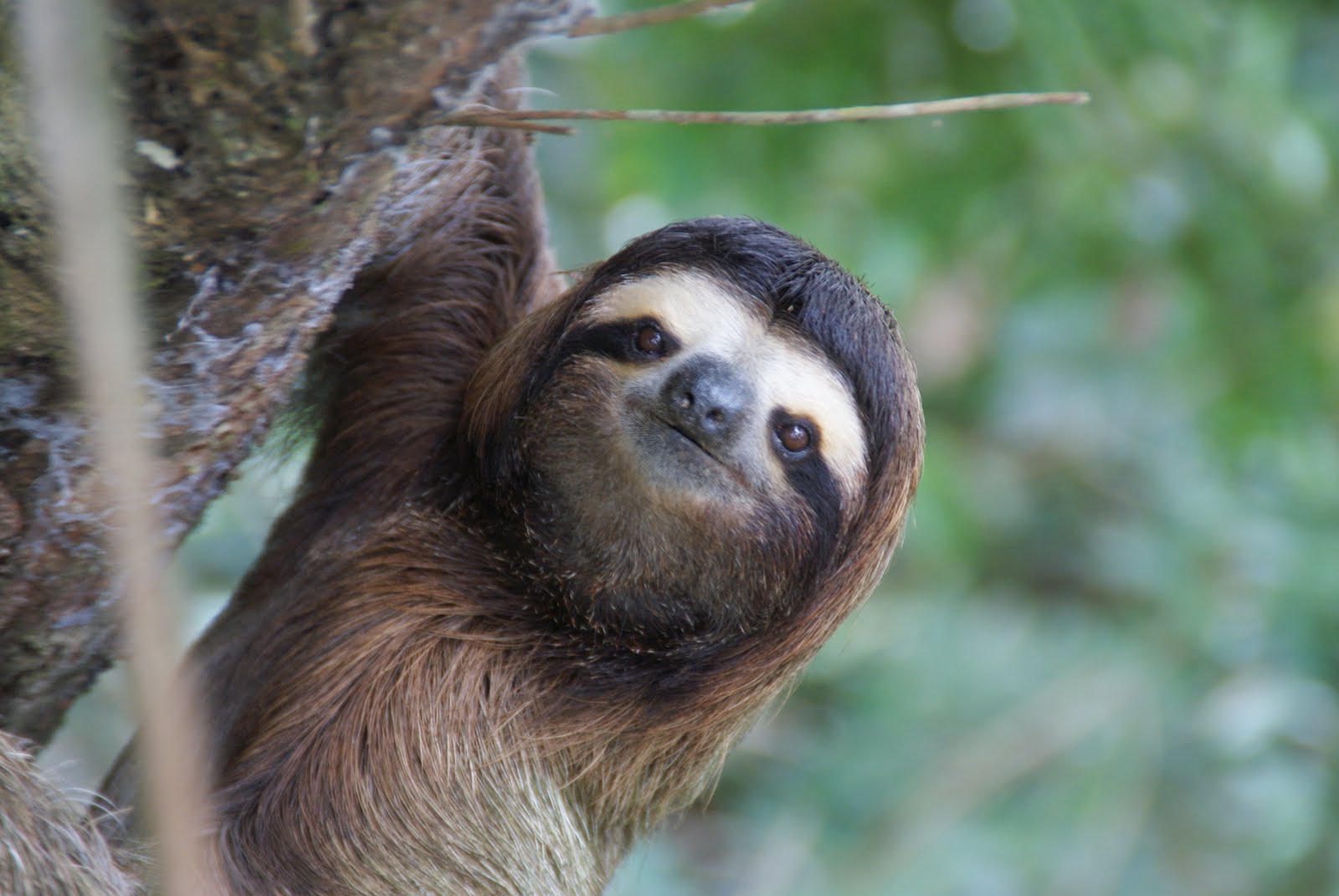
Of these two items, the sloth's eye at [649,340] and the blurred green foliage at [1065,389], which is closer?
the sloth's eye at [649,340]

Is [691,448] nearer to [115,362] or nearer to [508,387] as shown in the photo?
[508,387]


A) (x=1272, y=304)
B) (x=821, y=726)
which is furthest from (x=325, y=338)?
(x=821, y=726)

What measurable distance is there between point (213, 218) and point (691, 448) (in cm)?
138

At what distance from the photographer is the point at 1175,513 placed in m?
8.16

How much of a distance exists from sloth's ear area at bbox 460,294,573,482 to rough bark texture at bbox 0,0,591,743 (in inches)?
27.8

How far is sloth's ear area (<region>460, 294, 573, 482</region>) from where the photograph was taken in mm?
3461

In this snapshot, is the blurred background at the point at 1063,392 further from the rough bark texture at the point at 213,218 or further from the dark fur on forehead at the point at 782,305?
the rough bark texture at the point at 213,218

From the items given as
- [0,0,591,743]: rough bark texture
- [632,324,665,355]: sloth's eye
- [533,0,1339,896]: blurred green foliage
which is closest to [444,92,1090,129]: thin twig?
[0,0,591,743]: rough bark texture

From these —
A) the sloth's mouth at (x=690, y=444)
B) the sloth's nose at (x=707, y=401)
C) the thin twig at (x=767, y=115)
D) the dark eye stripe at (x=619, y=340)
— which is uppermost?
the thin twig at (x=767, y=115)

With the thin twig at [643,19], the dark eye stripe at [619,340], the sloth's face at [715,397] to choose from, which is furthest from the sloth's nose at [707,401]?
the thin twig at [643,19]

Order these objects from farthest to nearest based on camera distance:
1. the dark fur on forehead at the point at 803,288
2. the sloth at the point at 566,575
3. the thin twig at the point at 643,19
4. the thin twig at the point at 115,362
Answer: the dark fur on forehead at the point at 803,288 → the sloth at the point at 566,575 → the thin twig at the point at 643,19 → the thin twig at the point at 115,362

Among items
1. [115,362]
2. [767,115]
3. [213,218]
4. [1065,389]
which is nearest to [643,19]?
[767,115]

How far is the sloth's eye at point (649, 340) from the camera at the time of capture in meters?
3.30

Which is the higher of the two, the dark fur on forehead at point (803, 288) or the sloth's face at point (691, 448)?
the dark fur on forehead at point (803, 288)
